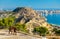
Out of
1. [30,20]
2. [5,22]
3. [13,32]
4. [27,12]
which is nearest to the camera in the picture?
[13,32]

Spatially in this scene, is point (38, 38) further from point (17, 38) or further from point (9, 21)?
point (9, 21)

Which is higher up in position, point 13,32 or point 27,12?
point 27,12

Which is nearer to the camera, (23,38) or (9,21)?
(23,38)

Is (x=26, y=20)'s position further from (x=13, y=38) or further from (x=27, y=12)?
(x=13, y=38)

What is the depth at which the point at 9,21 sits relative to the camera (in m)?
23.7

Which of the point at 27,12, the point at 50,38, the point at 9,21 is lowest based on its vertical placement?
the point at 50,38

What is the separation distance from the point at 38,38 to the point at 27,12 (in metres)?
126

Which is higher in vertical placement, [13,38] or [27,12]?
[27,12]

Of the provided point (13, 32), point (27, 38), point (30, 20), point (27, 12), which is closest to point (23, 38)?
point (27, 38)

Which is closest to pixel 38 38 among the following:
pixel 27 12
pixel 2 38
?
pixel 2 38

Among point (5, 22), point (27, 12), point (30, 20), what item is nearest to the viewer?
point (5, 22)

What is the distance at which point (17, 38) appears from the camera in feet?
43.2

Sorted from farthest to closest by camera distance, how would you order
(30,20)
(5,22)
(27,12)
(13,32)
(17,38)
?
1. (27,12)
2. (30,20)
3. (5,22)
4. (13,32)
5. (17,38)

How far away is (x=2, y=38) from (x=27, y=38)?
1.47 m
